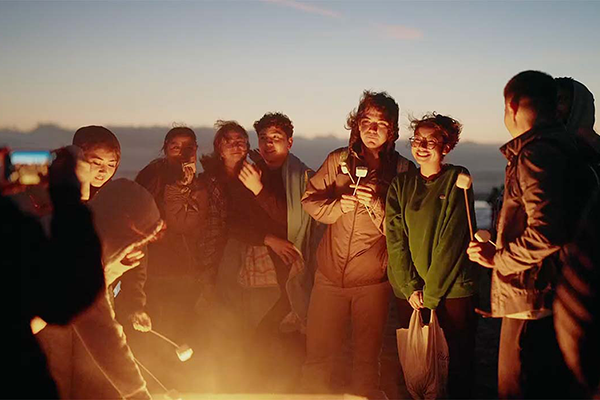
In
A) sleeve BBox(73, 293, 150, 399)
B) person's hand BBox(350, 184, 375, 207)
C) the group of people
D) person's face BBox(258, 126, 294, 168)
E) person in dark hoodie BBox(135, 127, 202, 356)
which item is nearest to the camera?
sleeve BBox(73, 293, 150, 399)

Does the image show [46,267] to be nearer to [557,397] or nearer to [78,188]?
[78,188]

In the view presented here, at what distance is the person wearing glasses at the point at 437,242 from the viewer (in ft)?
13.8

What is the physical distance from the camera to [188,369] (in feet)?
18.3

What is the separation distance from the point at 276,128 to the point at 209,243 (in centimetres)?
128

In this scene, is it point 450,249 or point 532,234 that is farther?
point 450,249

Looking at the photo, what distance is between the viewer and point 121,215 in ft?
10.9

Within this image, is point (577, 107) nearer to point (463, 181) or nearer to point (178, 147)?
point (463, 181)

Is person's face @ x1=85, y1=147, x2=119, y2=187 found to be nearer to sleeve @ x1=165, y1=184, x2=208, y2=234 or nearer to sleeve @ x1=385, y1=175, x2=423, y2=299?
sleeve @ x1=165, y1=184, x2=208, y2=234

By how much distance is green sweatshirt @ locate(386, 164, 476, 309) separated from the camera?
4.20 meters

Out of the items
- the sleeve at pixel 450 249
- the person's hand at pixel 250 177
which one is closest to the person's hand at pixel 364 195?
the sleeve at pixel 450 249

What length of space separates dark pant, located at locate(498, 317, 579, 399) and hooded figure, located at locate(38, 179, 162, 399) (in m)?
2.24

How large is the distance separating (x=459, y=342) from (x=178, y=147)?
A: 122 inches

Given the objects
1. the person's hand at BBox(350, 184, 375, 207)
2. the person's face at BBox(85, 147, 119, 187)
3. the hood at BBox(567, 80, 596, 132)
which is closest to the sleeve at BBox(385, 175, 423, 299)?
the person's hand at BBox(350, 184, 375, 207)

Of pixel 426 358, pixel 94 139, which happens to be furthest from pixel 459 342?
pixel 94 139
